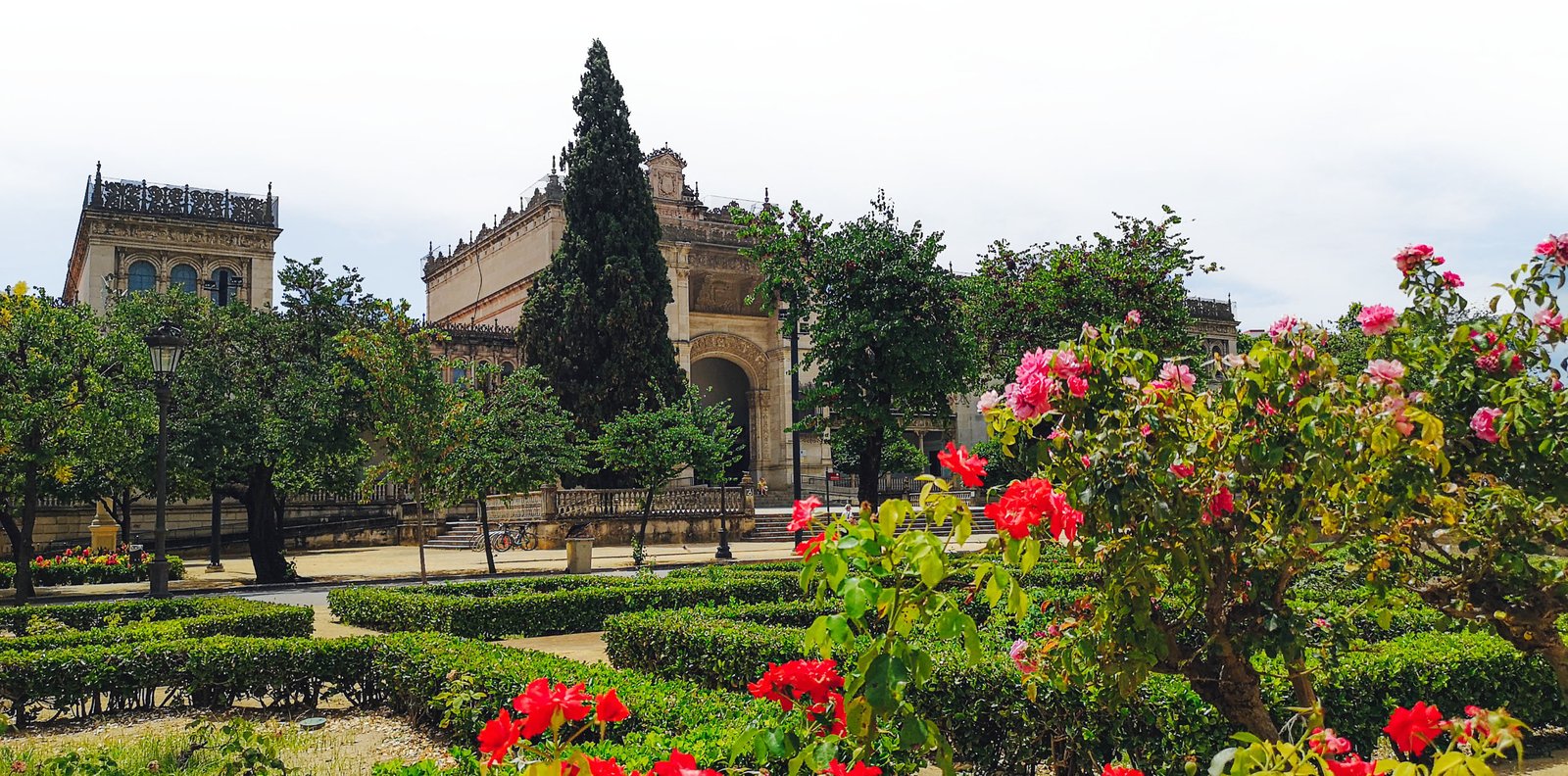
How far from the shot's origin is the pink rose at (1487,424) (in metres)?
4.53

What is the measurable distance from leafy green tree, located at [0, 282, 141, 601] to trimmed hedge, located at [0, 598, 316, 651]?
4796 mm

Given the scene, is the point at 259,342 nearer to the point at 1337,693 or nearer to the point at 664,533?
the point at 664,533

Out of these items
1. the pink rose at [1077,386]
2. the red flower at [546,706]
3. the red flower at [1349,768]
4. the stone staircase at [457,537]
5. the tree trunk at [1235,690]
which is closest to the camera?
the red flower at [1349,768]

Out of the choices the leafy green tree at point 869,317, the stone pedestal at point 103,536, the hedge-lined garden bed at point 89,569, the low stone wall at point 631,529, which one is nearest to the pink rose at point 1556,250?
the leafy green tree at point 869,317

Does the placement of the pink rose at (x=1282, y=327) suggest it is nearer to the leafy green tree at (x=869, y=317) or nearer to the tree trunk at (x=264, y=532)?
the leafy green tree at (x=869, y=317)

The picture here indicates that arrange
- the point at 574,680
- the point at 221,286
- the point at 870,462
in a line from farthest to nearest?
the point at 221,286 < the point at 870,462 < the point at 574,680

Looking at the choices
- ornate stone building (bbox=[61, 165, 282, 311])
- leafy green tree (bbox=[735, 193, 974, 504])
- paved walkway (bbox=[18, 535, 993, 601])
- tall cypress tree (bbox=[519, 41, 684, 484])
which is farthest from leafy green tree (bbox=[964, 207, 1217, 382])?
ornate stone building (bbox=[61, 165, 282, 311])

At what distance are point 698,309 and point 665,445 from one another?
17.8m

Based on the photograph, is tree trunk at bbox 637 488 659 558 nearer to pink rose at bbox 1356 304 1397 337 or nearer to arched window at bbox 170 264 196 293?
arched window at bbox 170 264 196 293

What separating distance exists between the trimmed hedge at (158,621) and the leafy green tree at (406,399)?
20.7 ft

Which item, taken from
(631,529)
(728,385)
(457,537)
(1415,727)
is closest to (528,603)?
(1415,727)

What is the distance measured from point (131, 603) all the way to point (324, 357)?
1209 cm

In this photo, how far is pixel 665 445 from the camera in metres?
30.0

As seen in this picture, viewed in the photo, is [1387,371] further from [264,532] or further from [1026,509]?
[264,532]
